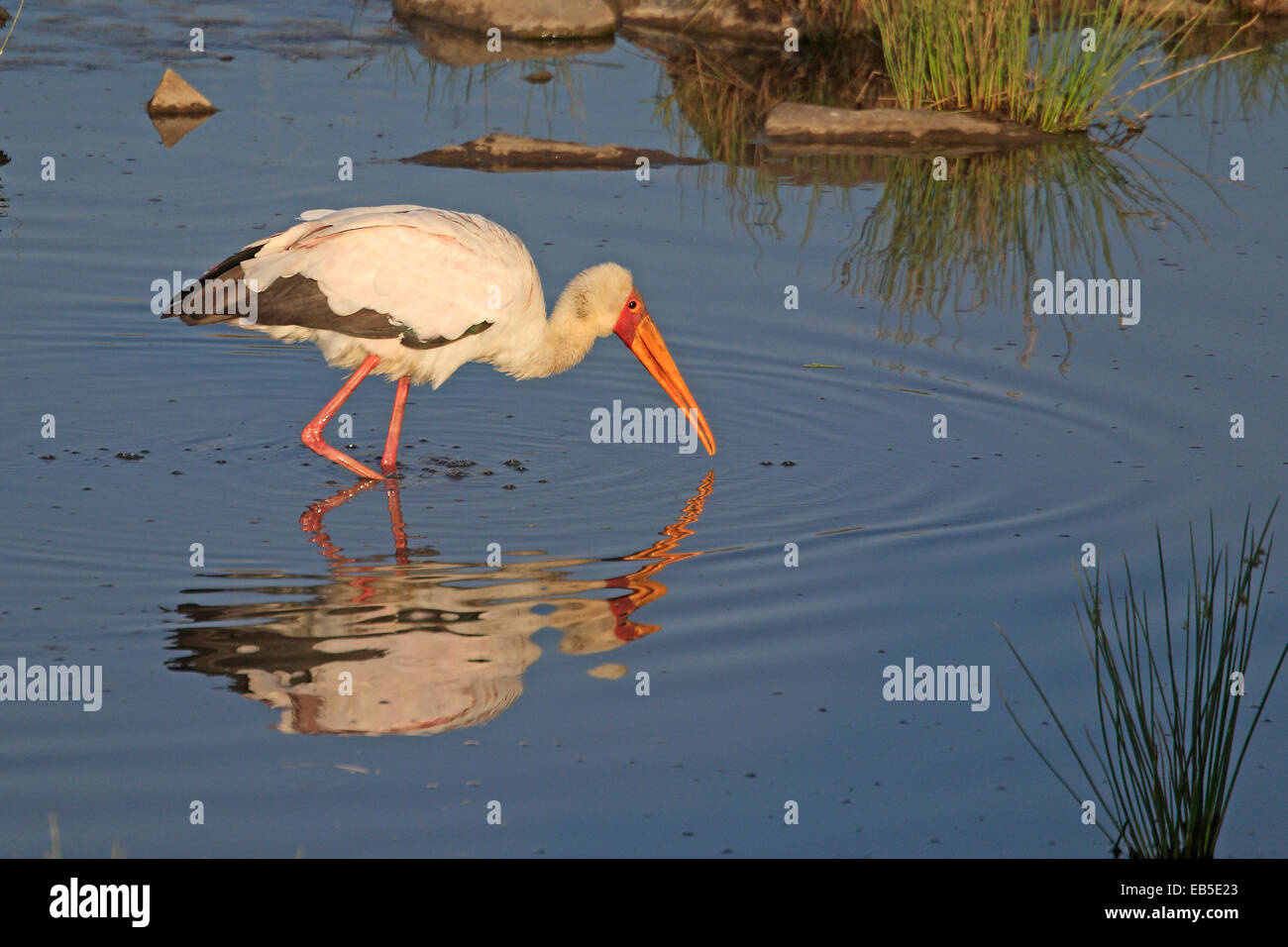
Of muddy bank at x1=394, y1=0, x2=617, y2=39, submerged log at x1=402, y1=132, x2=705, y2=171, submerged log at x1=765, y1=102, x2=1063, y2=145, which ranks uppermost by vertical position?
muddy bank at x1=394, y1=0, x2=617, y2=39

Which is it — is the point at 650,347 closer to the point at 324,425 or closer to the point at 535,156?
the point at 324,425

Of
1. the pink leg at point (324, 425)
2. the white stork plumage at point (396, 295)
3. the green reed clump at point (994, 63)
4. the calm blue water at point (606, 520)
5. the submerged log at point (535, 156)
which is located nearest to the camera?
the calm blue water at point (606, 520)

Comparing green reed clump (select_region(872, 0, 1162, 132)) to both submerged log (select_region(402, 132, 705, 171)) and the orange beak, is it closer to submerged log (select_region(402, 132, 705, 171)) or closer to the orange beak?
submerged log (select_region(402, 132, 705, 171))

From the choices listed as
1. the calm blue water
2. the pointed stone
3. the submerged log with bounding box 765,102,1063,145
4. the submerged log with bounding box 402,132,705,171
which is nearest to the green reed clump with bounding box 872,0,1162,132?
the submerged log with bounding box 765,102,1063,145

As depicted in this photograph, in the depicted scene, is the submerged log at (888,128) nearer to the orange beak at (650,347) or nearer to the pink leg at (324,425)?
the orange beak at (650,347)

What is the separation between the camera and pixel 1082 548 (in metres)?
6.73

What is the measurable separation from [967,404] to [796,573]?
221 centimetres

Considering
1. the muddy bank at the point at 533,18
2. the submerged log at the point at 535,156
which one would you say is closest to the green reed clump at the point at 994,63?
the submerged log at the point at 535,156

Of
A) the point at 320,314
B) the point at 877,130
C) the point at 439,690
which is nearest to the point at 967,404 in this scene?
the point at 320,314

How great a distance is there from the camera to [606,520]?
709 centimetres

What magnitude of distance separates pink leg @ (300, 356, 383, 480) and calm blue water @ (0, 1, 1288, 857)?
132mm

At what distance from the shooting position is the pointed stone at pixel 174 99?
1294 cm

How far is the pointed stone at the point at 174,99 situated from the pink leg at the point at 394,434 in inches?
236

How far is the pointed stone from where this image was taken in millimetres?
12938
